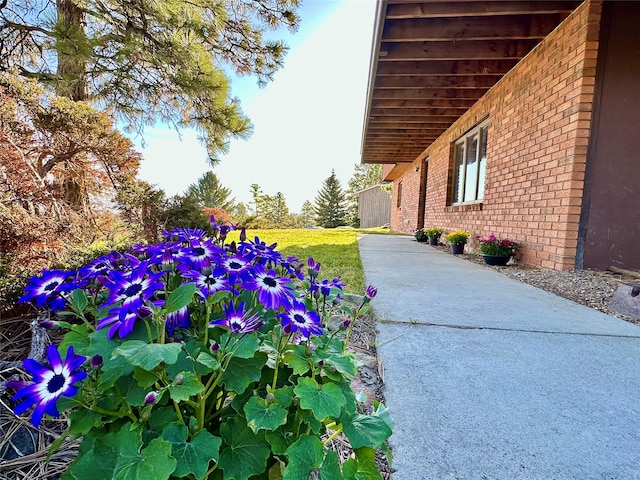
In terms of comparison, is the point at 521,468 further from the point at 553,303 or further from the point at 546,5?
the point at 546,5

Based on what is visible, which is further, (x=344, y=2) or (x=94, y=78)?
(x=344, y=2)

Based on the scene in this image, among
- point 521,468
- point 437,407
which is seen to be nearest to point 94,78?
point 437,407

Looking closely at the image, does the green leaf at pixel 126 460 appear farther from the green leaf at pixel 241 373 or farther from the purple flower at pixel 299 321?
Answer: the purple flower at pixel 299 321

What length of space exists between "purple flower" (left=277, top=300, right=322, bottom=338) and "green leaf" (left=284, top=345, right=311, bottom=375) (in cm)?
4

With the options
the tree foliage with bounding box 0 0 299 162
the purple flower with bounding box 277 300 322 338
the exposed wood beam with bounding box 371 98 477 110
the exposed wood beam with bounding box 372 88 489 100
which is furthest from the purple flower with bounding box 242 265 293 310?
the exposed wood beam with bounding box 371 98 477 110

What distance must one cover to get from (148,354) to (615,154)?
413 centimetres

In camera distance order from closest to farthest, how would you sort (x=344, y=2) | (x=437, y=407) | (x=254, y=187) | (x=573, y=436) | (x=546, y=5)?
1. (x=573, y=436)
2. (x=437, y=407)
3. (x=546, y=5)
4. (x=344, y=2)
5. (x=254, y=187)

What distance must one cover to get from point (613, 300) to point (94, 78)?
5.10m

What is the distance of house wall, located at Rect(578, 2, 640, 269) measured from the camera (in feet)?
10.00

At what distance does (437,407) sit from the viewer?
1.11 m

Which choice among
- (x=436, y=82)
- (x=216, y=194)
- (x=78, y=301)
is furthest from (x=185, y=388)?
(x=216, y=194)

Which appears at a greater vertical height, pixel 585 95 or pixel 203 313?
pixel 585 95

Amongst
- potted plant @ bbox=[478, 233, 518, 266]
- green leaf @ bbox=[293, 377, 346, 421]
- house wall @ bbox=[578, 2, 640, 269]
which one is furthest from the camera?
potted plant @ bbox=[478, 233, 518, 266]

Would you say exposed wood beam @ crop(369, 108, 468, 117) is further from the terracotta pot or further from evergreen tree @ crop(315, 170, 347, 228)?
evergreen tree @ crop(315, 170, 347, 228)
